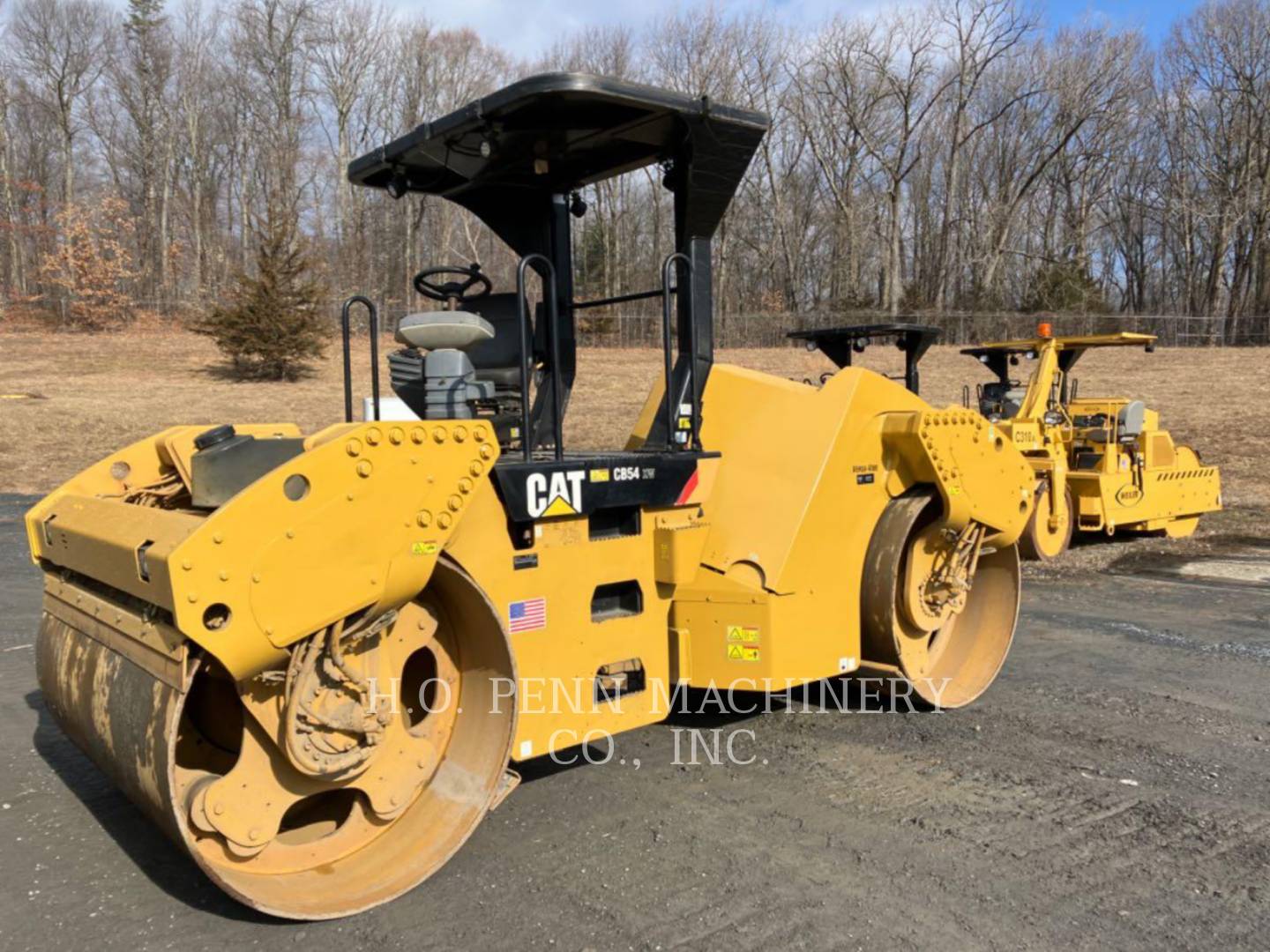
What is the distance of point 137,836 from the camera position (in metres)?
3.53

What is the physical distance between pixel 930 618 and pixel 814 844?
161 centimetres

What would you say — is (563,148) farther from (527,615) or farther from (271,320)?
(271,320)

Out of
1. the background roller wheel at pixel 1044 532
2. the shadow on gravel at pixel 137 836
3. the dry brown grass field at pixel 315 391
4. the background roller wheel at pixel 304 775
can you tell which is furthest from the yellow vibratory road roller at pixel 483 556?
the dry brown grass field at pixel 315 391

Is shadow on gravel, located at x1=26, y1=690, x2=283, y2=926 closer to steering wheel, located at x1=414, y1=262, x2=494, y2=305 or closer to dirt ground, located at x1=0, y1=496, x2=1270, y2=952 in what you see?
dirt ground, located at x1=0, y1=496, x2=1270, y2=952

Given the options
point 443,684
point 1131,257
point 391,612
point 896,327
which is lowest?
point 443,684

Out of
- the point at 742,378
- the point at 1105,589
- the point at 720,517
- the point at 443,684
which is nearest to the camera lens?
the point at 443,684

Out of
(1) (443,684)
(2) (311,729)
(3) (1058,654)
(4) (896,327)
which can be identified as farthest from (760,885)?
(4) (896,327)

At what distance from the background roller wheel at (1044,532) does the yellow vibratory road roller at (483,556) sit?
15.7ft

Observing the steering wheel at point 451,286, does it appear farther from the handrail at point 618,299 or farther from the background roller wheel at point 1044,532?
the background roller wheel at point 1044,532

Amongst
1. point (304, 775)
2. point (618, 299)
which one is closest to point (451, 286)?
point (618, 299)

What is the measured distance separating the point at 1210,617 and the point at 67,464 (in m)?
14.5

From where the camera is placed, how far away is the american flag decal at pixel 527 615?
3.36 metres

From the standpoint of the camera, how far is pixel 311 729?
9.44 feet

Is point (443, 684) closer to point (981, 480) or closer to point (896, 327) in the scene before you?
point (981, 480)
